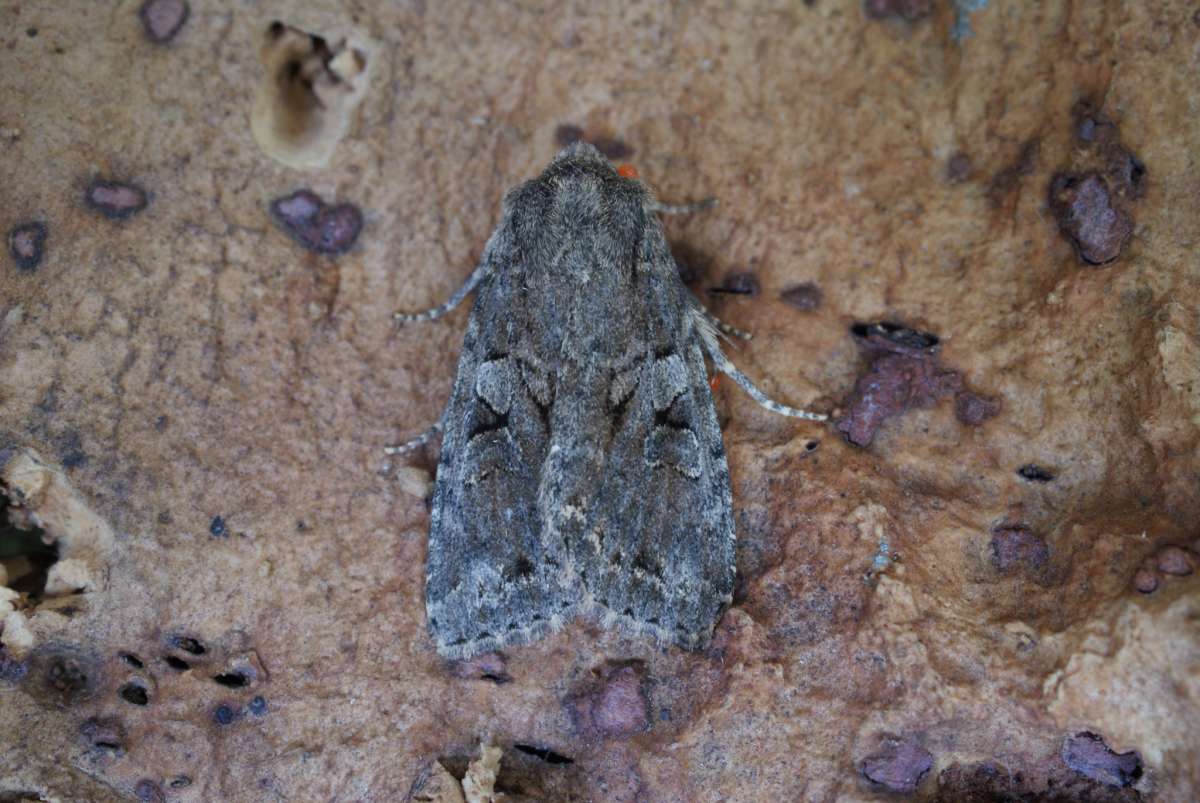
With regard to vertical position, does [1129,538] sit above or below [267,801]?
above

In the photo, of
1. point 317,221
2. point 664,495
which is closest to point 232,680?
point 664,495

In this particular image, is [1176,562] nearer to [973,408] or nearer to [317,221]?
[973,408]

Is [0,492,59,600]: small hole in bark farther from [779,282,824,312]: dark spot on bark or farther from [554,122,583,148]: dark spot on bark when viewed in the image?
[779,282,824,312]: dark spot on bark

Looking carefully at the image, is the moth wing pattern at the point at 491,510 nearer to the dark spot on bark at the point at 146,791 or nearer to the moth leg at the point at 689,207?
the moth leg at the point at 689,207

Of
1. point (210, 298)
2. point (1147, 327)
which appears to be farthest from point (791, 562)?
point (210, 298)

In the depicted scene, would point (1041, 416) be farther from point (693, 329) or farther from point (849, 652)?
point (693, 329)

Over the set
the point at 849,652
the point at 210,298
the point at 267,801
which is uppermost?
the point at 210,298
